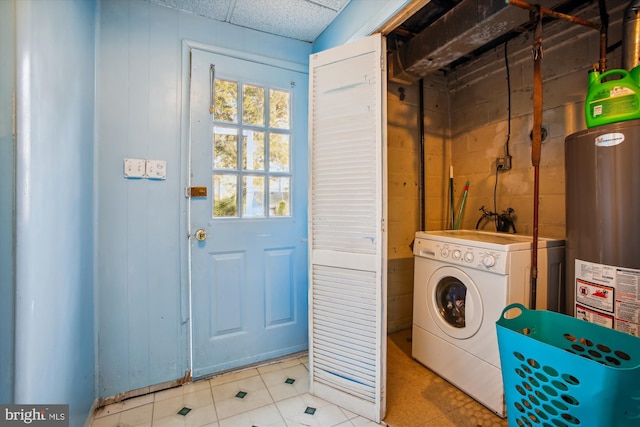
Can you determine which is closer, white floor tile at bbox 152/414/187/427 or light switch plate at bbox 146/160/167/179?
white floor tile at bbox 152/414/187/427

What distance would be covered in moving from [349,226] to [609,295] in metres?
1.22

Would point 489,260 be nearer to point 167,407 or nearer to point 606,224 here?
point 606,224

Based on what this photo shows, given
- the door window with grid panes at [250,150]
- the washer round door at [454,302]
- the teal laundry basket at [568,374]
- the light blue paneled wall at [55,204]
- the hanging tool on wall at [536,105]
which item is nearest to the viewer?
the teal laundry basket at [568,374]

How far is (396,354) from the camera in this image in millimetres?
2240

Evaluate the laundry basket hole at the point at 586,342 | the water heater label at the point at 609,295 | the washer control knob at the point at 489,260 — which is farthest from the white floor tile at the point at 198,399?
the water heater label at the point at 609,295

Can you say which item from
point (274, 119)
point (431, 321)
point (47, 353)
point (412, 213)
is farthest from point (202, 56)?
point (431, 321)

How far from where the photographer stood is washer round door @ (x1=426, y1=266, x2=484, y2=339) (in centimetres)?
164

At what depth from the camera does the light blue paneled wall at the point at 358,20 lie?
1.47 metres

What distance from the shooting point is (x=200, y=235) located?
6.13 feet

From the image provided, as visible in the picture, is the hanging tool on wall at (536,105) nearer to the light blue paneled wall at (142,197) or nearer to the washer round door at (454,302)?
the washer round door at (454,302)

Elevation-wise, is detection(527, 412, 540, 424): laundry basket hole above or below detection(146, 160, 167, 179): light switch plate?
below

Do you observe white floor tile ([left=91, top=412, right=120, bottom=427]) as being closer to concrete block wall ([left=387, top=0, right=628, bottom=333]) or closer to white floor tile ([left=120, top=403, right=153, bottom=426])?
white floor tile ([left=120, top=403, right=153, bottom=426])

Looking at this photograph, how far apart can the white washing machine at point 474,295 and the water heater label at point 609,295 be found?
23cm

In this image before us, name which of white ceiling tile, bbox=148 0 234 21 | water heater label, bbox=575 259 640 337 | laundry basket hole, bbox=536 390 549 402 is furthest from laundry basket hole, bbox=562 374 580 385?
white ceiling tile, bbox=148 0 234 21
